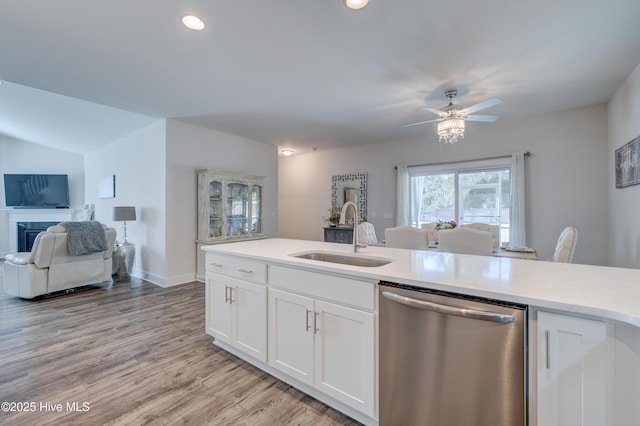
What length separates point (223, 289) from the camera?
2.32m

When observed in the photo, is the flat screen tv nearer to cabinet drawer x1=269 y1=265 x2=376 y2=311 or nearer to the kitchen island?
the kitchen island

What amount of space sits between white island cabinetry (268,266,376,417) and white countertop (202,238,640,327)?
11cm

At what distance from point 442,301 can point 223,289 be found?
5.66 ft

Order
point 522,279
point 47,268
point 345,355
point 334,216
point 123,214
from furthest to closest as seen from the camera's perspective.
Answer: point 334,216
point 123,214
point 47,268
point 345,355
point 522,279

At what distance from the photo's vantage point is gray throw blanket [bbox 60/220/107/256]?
393 cm

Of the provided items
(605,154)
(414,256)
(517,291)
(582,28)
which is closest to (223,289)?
(414,256)

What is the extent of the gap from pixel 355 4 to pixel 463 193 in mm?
4000

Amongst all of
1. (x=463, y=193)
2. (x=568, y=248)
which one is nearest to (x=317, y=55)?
(x=568, y=248)

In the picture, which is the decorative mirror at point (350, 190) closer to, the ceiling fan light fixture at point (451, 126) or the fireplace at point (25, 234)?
the ceiling fan light fixture at point (451, 126)

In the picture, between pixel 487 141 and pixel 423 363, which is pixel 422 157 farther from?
pixel 423 363

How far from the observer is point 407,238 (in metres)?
3.12

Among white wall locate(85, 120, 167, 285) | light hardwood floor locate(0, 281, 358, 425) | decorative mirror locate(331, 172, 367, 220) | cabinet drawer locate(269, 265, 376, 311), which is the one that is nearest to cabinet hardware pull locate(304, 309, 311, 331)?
cabinet drawer locate(269, 265, 376, 311)

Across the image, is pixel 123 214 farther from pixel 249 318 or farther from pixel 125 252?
pixel 249 318

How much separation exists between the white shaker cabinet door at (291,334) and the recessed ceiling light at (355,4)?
6.48 ft
